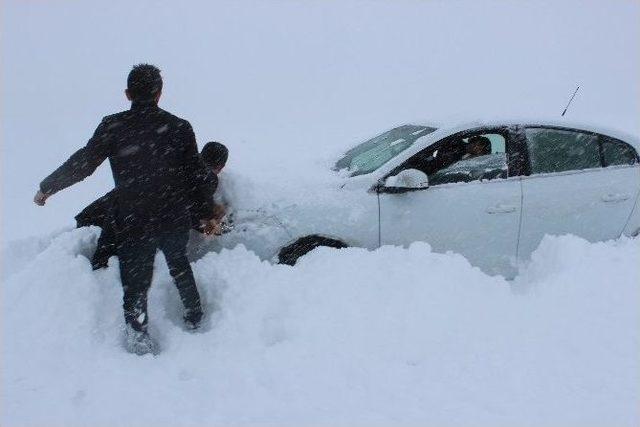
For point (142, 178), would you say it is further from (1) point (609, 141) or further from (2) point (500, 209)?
(1) point (609, 141)

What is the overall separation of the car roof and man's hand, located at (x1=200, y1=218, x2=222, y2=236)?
1.98 metres

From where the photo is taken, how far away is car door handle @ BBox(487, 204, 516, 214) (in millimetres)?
4879

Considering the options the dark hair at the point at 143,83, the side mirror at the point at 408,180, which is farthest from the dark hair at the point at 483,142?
the dark hair at the point at 143,83

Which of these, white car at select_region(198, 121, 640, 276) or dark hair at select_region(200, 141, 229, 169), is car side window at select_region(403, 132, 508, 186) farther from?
dark hair at select_region(200, 141, 229, 169)

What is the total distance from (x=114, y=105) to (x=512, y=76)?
21.2 meters

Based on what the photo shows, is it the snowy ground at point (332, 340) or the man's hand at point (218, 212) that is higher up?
the man's hand at point (218, 212)

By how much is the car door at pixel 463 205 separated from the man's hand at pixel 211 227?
4.20 ft

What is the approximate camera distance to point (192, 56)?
38.2 metres

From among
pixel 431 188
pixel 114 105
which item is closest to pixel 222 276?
pixel 431 188

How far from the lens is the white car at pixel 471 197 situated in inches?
179

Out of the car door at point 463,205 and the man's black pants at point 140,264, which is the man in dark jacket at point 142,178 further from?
the car door at point 463,205

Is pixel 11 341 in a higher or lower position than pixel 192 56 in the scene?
lower

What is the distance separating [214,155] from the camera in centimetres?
436

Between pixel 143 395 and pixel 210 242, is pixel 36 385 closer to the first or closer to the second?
pixel 143 395
